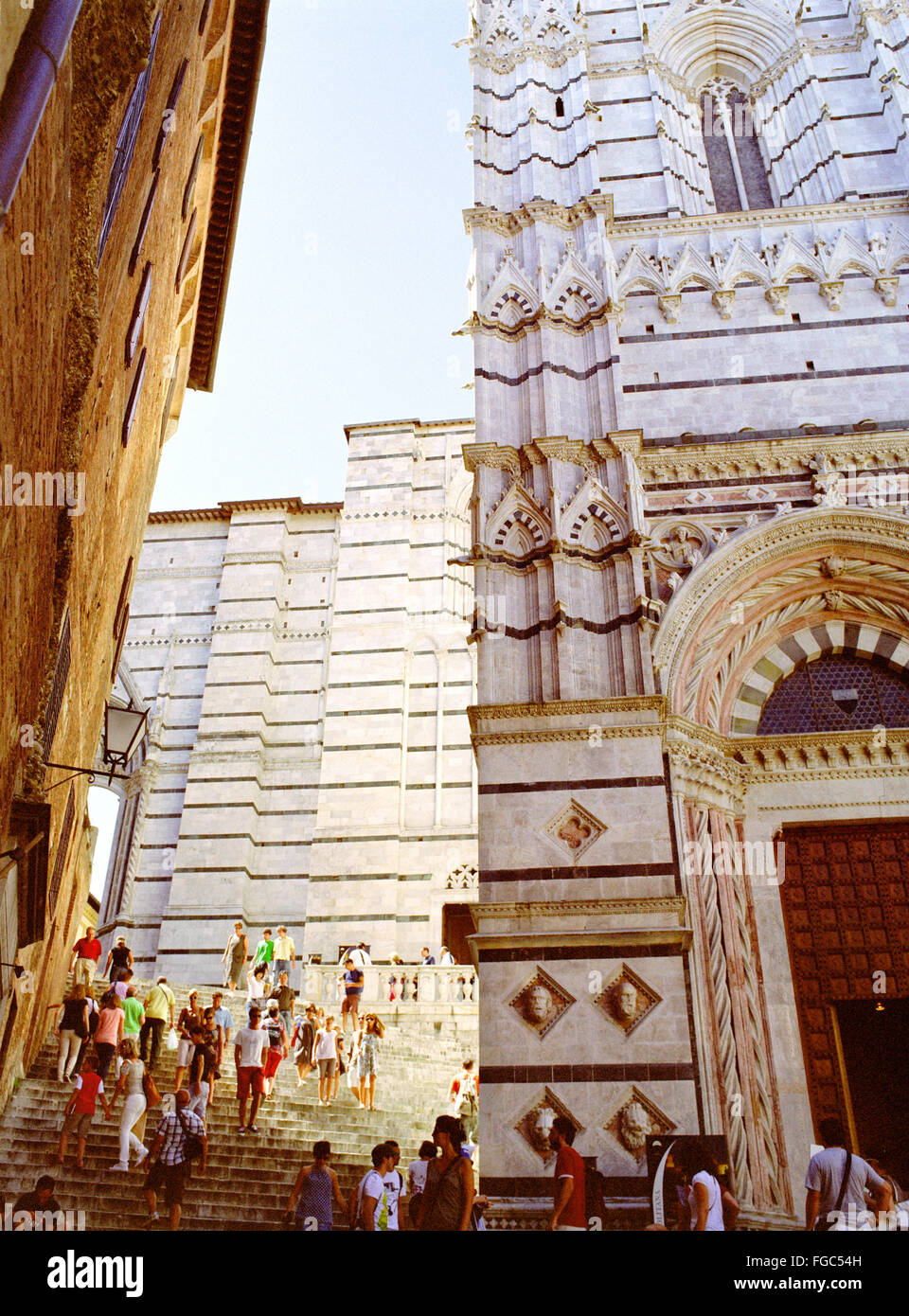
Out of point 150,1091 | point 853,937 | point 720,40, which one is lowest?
point 150,1091

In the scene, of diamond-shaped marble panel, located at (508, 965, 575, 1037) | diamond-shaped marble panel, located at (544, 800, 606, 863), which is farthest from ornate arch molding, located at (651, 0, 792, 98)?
diamond-shaped marble panel, located at (508, 965, 575, 1037)

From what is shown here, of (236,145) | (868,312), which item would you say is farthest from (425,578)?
(868,312)

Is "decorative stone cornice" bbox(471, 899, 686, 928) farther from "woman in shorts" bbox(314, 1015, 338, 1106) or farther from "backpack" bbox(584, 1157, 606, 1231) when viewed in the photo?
"woman in shorts" bbox(314, 1015, 338, 1106)

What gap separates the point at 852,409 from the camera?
12945mm

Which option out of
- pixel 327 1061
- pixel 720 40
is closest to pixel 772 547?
pixel 327 1061

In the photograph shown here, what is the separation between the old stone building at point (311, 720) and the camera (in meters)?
20.9

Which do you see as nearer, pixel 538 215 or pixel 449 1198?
pixel 449 1198

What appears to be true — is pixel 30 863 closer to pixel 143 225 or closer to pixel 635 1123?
pixel 635 1123

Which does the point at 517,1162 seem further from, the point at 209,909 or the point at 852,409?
the point at 209,909

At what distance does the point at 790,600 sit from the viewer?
1186cm

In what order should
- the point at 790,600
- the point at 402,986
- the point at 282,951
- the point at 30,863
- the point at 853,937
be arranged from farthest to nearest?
the point at 402,986 → the point at 282,951 → the point at 790,600 → the point at 853,937 → the point at 30,863

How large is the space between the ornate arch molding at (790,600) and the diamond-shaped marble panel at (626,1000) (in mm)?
3105

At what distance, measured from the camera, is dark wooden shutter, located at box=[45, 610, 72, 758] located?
24.2 ft

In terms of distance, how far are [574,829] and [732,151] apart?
41.3ft
